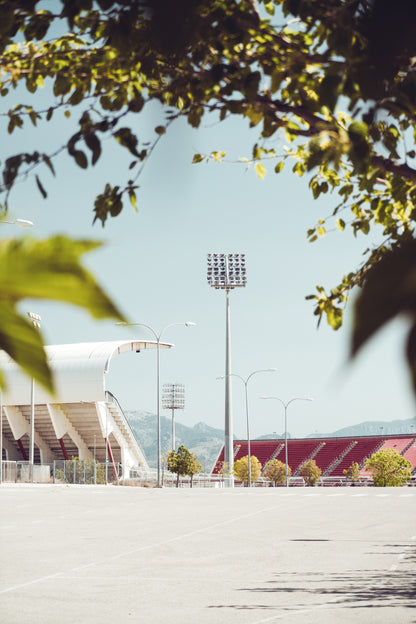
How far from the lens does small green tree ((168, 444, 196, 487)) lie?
5491 centimetres

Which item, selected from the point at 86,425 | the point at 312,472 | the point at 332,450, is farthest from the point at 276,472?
the point at 332,450

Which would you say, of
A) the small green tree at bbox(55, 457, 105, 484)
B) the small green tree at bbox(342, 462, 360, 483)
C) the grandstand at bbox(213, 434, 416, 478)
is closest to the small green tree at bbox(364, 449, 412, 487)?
the small green tree at bbox(342, 462, 360, 483)

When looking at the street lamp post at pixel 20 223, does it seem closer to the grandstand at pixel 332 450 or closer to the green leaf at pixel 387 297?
the green leaf at pixel 387 297

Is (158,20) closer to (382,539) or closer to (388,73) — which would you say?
(388,73)

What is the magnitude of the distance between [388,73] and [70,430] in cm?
7503

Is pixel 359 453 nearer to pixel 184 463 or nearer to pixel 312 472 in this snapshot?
pixel 312 472

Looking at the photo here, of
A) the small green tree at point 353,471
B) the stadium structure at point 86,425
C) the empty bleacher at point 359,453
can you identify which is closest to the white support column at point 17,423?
the stadium structure at point 86,425

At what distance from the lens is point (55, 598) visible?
10.1 meters

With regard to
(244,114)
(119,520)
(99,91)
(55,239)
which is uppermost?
(99,91)

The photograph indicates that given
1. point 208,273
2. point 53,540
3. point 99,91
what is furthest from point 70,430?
point 99,91

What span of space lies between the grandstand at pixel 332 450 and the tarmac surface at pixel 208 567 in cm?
7331

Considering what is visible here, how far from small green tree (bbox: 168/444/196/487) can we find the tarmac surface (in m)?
31.7

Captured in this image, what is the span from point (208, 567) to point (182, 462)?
141ft

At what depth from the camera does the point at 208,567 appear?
12609 millimetres
